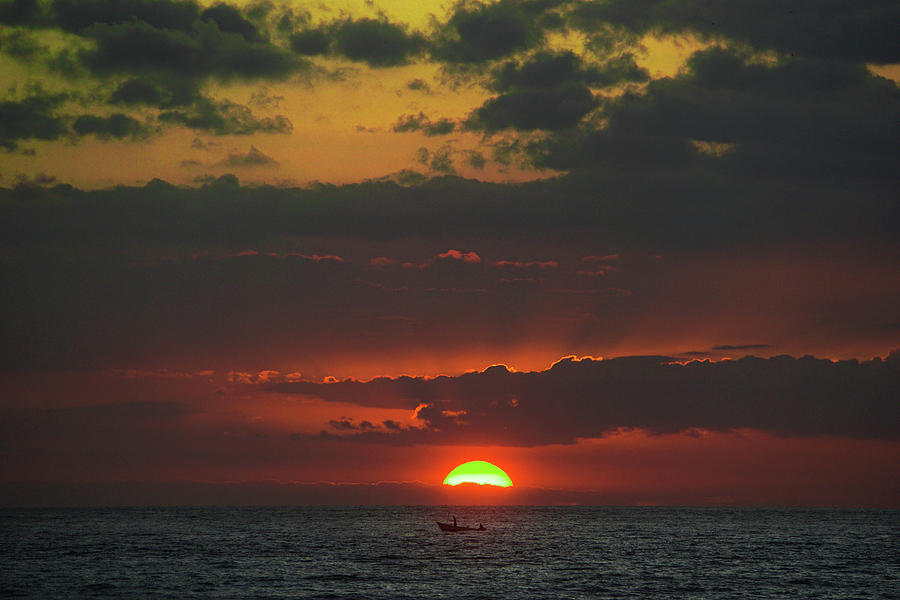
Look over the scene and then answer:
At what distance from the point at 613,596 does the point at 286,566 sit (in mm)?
46548

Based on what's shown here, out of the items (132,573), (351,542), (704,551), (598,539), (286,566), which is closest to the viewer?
(132,573)

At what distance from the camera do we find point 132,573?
11006 cm

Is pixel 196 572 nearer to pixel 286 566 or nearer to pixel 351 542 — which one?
pixel 286 566

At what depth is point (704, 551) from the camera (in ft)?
516

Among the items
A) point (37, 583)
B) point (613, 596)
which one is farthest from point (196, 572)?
point (613, 596)

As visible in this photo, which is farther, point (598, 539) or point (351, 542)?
point (598, 539)

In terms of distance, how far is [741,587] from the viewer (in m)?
101

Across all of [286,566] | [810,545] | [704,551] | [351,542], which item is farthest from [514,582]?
[810,545]

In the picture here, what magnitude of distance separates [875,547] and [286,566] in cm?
11411

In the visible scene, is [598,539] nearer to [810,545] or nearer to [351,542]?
[810,545]

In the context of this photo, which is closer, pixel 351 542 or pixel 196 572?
pixel 196 572

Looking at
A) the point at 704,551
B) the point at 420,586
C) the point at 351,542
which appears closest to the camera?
the point at 420,586

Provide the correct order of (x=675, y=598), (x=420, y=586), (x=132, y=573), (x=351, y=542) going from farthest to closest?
(x=351, y=542) → (x=132, y=573) → (x=420, y=586) → (x=675, y=598)

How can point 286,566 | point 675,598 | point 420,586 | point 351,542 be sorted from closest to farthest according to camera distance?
1. point 675,598
2. point 420,586
3. point 286,566
4. point 351,542
